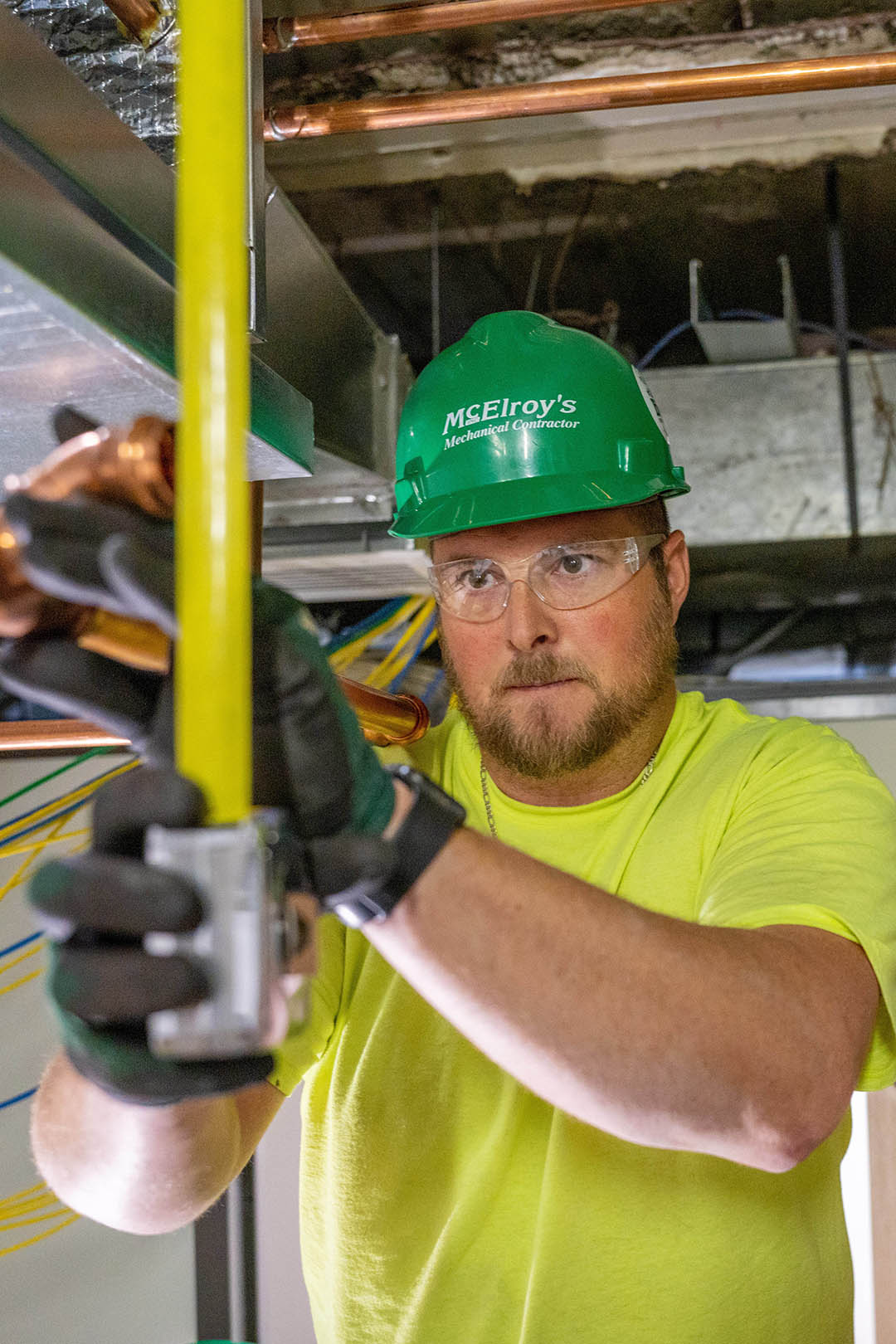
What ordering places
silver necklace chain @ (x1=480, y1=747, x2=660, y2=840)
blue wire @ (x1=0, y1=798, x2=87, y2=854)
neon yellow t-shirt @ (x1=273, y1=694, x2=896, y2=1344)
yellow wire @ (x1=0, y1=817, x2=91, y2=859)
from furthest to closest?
blue wire @ (x1=0, y1=798, x2=87, y2=854)
yellow wire @ (x1=0, y1=817, x2=91, y2=859)
silver necklace chain @ (x1=480, y1=747, x2=660, y2=840)
neon yellow t-shirt @ (x1=273, y1=694, x2=896, y2=1344)

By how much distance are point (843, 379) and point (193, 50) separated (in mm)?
2011

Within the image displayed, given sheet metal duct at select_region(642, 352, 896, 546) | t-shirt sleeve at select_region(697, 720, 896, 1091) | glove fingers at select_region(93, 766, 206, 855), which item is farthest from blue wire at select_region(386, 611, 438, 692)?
glove fingers at select_region(93, 766, 206, 855)

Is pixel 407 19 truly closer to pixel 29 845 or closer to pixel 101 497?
pixel 101 497

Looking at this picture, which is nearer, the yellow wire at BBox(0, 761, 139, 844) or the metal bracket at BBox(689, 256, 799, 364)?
the yellow wire at BBox(0, 761, 139, 844)

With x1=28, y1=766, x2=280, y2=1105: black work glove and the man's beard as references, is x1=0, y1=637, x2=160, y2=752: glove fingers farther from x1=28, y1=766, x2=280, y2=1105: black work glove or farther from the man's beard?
the man's beard

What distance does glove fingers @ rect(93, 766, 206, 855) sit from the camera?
1.71 feet

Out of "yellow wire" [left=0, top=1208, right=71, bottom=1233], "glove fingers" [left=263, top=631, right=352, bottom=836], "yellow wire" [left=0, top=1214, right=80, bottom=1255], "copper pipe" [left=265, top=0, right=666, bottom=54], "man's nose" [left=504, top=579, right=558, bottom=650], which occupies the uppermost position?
"copper pipe" [left=265, top=0, right=666, bottom=54]

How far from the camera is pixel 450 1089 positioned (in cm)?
125

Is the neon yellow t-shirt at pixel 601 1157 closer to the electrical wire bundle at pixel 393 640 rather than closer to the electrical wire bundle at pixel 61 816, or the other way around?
the electrical wire bundle at pixel 61 816

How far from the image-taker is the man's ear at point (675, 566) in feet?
5.07

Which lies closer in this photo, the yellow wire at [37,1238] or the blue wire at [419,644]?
the yellow wire at [37,1238]

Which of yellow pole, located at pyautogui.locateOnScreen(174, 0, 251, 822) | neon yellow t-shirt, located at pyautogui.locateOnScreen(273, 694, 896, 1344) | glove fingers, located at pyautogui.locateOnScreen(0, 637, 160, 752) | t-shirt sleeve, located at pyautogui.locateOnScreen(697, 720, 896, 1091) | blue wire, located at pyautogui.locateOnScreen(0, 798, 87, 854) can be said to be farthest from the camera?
blue wire, located at pyautogui.locateOnScreen(0, 798, 87, 854)

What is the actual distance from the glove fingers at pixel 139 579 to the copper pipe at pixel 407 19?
42.7 inches

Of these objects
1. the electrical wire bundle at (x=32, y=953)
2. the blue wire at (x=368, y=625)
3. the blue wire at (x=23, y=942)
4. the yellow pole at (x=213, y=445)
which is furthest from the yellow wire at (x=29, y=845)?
the yellow pole at (x=213, y=445)
